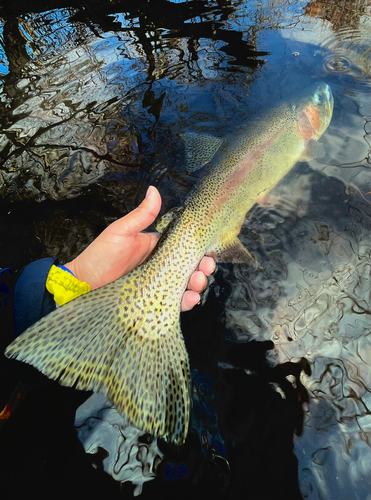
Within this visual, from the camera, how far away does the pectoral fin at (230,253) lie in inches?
107

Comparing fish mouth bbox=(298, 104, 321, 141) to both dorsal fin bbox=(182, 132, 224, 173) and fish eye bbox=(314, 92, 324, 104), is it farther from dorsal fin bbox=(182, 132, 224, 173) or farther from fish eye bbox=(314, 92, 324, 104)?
dorsal fin bbox=(182, 132, 224, 173)

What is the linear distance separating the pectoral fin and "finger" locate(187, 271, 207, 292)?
20 centimetres

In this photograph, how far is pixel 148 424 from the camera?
5.16ft

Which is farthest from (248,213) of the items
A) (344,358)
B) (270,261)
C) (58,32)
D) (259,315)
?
(58,32)

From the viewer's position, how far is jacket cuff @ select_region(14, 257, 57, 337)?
2055 millimetres

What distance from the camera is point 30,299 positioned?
6.84ft

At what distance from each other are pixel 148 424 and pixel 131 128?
13.4 feet

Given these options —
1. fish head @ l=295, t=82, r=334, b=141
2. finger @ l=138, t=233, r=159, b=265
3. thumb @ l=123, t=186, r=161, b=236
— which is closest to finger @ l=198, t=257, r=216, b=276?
finger @ l=138, t=233, r=159, b=265

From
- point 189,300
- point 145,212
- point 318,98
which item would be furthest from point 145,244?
point 318,98

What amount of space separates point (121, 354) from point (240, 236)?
1.89m

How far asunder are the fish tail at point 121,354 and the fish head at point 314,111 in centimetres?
296

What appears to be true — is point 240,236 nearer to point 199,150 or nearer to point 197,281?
point 197,281

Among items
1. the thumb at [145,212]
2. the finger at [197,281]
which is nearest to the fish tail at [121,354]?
the thumb at [145,212]

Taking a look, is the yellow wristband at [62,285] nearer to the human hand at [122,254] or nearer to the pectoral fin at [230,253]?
the human hand at [122,254]
